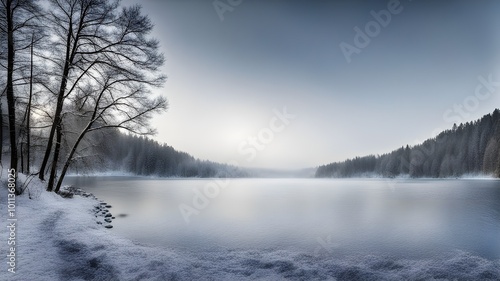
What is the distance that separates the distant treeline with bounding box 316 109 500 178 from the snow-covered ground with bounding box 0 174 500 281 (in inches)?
3647

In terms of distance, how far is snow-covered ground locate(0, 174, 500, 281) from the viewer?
5434mm

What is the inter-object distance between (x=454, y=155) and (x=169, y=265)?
116m

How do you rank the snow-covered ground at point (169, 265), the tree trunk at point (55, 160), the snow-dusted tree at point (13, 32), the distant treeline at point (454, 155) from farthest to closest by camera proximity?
1. the distant treeline at point (454, 155)
2. the tree trunk at point (55, 160)
3. the snow-dusted tree at point (13, 32)
4. the snow-covered ground at point (169, 265)

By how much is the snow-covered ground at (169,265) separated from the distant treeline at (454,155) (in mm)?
92641

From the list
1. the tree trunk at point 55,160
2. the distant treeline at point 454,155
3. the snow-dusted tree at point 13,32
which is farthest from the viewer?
Result: the distant treeline at point 454,155

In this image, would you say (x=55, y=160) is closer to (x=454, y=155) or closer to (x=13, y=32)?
(x=13, y=32)

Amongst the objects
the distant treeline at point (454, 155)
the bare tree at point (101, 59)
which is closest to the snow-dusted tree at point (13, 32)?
the bare tree at point (101, 59)

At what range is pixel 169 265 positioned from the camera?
19.7 ft

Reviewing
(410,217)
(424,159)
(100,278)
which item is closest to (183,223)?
(100,278)

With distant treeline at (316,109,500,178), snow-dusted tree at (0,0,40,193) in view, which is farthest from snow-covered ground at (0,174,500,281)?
distant treeline at (316,109,500,178)

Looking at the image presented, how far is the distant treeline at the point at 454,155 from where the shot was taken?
76.8 metres

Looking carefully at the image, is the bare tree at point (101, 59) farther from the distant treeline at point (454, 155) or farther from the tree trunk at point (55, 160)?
the distant treeline at point (454, 155)

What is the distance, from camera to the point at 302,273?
604 centimetres

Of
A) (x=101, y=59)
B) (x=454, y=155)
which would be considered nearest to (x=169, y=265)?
(x=101, y=59)
